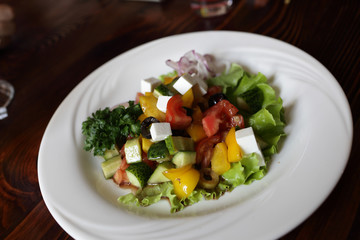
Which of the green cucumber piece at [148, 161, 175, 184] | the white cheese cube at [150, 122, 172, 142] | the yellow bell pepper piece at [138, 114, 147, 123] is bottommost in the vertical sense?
the green cucumber piece at [148, 161, 175, 184]

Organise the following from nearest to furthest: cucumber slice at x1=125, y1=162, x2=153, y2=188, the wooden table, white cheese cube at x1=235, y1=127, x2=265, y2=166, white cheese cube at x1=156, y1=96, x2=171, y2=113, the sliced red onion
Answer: the wooden table → white cheese cube at x1=235, y1=127, x2=265, y2=166 → cucumber slice at x1=125, y1=162, x2=153, y2=188 → white cheese cube at x1=156, y1=96, x2=171, y2=113 → the sliced red onion

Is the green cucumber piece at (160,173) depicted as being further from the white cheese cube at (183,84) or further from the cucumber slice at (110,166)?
the white cheese cube at (183,84)

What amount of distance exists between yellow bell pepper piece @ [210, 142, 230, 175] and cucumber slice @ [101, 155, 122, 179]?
2.20 feet

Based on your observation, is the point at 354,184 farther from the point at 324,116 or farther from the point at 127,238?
the point at 127,238

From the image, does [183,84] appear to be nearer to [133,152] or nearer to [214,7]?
[133,152]

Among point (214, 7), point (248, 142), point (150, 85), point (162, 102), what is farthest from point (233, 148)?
point (214, 7)

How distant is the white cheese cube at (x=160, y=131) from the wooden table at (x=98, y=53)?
0.78 meters

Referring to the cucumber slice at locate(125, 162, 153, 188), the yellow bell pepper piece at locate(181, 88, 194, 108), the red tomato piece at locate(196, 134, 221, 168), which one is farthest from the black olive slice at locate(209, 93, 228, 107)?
the cucumber slice at locate(125, 162, 153, 188)

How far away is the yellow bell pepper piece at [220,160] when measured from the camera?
204cm

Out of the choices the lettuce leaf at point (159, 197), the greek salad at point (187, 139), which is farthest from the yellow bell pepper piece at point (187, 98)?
the lettuce leaf at point (159, 197)

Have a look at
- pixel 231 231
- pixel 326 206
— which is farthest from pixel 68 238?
pixel 326 206

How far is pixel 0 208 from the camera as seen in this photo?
2.21 meters

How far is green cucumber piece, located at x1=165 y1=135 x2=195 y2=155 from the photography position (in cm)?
207

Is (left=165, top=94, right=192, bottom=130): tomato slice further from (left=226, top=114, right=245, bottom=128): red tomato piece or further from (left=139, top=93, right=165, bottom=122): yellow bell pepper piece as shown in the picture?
(left=226, top=114, right=245, bottom=128): red tomato piece
